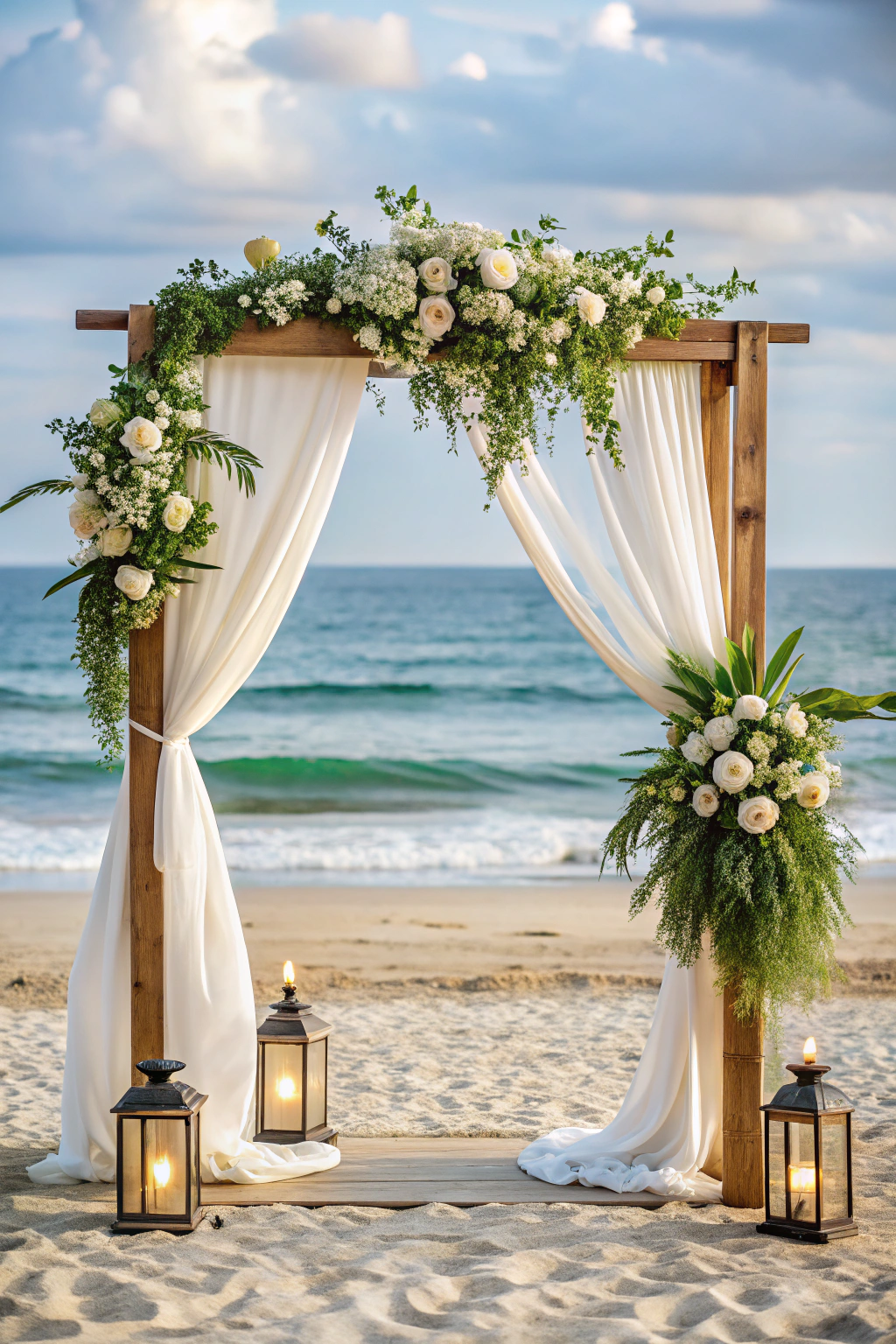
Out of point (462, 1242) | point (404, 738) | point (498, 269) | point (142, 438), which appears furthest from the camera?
point (404, 738)

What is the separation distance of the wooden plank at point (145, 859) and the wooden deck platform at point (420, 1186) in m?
0.51

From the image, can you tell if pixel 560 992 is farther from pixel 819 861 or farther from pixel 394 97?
pixel 394 97

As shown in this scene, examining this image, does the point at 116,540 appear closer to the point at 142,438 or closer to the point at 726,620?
the point at 142,438

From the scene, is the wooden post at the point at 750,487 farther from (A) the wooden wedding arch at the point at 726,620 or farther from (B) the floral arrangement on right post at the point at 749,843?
(B) the floral arrangement on right post at the point at 749,843

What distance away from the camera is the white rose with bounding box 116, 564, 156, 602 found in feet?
11.4

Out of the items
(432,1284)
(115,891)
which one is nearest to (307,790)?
(115,891)

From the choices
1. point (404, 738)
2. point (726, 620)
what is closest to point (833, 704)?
point (726, 620)

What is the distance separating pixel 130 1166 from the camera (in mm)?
3250

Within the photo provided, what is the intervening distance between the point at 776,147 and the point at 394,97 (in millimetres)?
3903

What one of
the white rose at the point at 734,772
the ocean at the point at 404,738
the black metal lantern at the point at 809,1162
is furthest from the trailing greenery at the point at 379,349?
the ocean at the point at 404,738

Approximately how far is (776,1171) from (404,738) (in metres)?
12.4

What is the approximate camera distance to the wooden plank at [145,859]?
362cm

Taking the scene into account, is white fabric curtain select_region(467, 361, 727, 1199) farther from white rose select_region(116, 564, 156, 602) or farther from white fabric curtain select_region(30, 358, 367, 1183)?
white rose select_region(116, 564, 156, 602)

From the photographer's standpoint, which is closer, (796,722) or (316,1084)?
(796,722)
